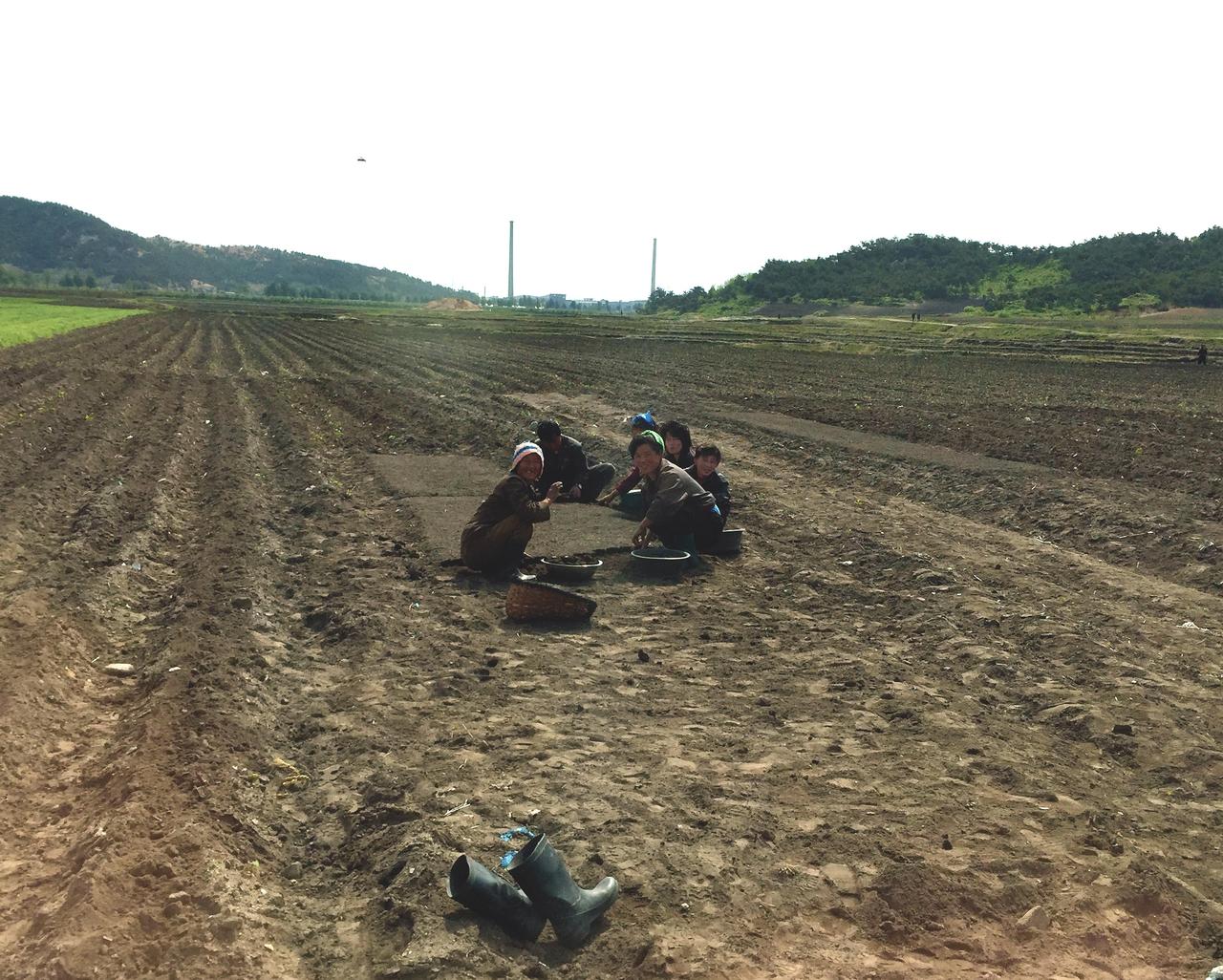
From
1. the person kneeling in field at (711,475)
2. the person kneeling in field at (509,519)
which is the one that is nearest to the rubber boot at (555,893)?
the person kneeling in field at (509,519)

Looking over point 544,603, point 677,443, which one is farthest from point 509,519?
point 677,443

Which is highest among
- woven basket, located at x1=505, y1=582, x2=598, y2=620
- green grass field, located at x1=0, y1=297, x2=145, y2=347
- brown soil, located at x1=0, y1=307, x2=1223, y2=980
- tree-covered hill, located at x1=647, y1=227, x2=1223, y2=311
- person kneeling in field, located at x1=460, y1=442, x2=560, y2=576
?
tree-covered hill, located at x1=647, y1=227, x2=1223, y2=311

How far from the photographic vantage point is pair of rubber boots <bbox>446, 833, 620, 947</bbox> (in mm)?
4023

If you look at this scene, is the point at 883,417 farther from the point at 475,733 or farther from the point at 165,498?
the point at 475,733

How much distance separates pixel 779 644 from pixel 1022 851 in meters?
3.12

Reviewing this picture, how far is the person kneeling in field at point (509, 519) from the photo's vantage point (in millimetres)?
8742

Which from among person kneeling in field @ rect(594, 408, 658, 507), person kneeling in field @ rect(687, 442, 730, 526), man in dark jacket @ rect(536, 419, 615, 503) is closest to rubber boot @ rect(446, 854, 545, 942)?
person kneeling in field @ rect(687, 442, 730, 526)

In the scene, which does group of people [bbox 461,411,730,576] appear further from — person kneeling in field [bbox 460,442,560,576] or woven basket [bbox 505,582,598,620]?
woven basket [bbox 505,582,598,620]

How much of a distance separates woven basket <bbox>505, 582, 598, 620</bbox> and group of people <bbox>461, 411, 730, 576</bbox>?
39.1 inches

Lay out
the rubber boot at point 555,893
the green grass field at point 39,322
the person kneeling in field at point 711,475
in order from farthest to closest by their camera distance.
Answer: the green grass field at point 39,322, the person kneeling in field at point 711,475, the rubber boot at point 555,893

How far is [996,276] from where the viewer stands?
436 ft

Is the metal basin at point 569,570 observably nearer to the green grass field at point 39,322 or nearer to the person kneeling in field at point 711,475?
the person kneeling in field at point 711,475

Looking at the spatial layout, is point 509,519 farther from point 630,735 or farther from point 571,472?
point 630,735

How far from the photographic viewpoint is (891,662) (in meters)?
7.27
